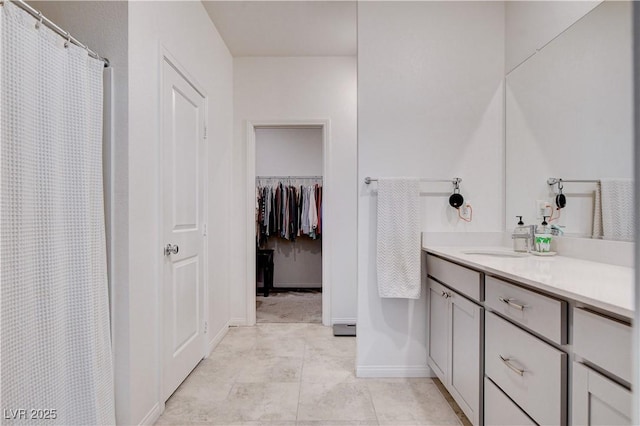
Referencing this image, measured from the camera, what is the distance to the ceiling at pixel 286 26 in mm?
2551

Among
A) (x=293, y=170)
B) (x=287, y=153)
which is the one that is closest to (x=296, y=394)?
(x=293, y=170)

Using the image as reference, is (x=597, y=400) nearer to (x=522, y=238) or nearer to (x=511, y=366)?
(x=511, y=366)

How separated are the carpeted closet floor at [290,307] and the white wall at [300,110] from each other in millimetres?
407

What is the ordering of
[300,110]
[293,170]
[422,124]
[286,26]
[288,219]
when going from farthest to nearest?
[293,170]
[288,219]
[300,110]
[286,26]
[422,124]

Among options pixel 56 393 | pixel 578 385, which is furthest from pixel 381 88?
pixel 56 393

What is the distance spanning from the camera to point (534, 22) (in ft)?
6.56

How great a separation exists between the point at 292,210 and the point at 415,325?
2.90 meters

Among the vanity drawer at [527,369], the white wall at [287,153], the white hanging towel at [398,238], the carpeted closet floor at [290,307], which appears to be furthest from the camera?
the white wall at [287,153]

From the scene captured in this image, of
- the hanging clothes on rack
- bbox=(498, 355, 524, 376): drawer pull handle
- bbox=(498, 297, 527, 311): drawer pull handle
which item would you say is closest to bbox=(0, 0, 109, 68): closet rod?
bbox=(498, 297, 527, 311): drawer pull handle

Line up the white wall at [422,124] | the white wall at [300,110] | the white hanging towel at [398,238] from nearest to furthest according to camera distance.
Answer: the white hanging towel at [398,238] < the white wall at [422,124] < the white wall at [300,110]

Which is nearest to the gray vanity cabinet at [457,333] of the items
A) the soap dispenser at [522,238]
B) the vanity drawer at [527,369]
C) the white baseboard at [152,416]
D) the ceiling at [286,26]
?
the vanity drawer at [527,369]

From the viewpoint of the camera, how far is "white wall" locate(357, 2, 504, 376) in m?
2.25

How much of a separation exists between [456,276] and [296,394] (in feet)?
3.91

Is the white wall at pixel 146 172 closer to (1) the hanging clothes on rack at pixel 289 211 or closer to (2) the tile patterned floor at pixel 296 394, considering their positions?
(2) the tile patterned floor at pixel 296 394
